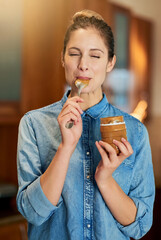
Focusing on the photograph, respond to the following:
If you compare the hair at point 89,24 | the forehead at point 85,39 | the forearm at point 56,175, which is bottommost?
the forearm at point 56,175

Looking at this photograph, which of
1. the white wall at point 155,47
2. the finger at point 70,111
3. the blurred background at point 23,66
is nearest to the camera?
the finger at point 70,111

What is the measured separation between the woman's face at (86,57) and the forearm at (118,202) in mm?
201

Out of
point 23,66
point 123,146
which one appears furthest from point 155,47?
point 123,146

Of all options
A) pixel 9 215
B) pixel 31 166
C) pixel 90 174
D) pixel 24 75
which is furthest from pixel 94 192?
pixel 24 75

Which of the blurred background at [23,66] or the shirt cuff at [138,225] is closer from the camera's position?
the shirt cuff at [138,225]

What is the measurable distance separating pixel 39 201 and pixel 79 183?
0.32ft

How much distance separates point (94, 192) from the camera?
0.77 metres

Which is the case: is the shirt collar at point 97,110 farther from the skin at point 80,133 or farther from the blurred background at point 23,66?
the blurred background at point 23,66

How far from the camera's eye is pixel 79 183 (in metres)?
0.77

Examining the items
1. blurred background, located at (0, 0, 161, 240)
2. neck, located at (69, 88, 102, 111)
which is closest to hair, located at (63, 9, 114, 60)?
neck, located at (69, 88, 102, 111)

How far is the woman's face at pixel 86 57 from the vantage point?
74 cm

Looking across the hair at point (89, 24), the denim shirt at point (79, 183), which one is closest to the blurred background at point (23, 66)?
the denim shirt at point (79, 183)

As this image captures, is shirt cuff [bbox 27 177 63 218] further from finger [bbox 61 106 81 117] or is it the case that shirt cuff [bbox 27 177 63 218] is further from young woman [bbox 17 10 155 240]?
finger [bbox 61 106 81 117]

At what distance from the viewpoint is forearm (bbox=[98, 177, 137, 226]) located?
739mm
